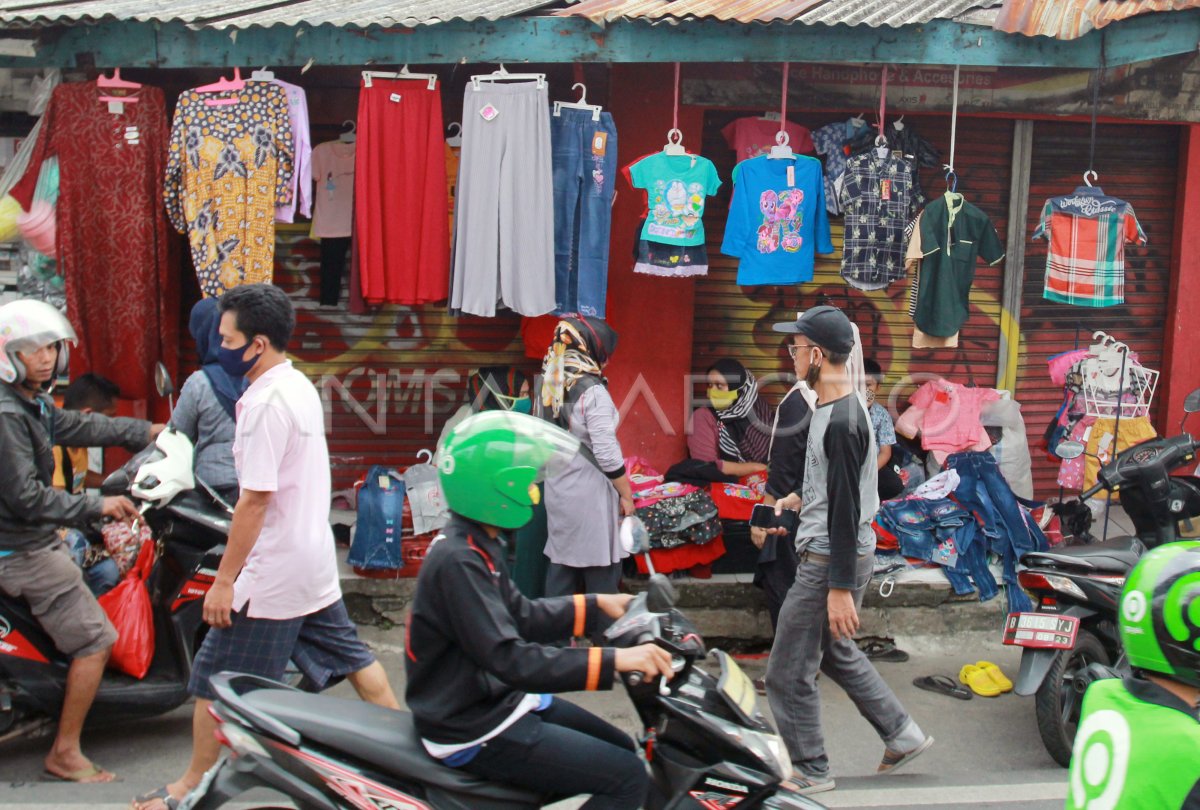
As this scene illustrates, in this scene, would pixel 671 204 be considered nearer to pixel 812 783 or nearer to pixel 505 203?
pixel 505 203

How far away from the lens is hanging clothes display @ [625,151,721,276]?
6.55m

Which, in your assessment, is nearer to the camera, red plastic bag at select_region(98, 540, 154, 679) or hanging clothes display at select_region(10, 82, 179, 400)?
red plastic bag at select_region(98, 540, 154, 679)

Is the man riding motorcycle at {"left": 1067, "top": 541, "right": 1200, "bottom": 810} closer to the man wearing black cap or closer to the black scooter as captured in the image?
the black scooter

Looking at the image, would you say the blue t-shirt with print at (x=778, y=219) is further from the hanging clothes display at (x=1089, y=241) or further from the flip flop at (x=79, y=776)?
→ the flip flop at (x=79, y=776)

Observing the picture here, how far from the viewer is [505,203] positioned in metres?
6.43

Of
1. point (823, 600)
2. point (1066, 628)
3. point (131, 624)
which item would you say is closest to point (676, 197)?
point (823, 600)

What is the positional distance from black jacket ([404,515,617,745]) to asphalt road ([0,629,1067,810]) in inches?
53.5

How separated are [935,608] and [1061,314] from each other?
2.37 m

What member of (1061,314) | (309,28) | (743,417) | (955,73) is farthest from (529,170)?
(1061,314)

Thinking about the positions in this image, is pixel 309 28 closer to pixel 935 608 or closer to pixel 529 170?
pixel 529 170

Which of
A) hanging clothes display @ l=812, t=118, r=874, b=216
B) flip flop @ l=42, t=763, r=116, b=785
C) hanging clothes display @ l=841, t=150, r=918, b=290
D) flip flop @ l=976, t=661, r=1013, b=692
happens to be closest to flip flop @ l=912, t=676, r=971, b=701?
flip flop @ l=976, t=661, r=1013, b=692

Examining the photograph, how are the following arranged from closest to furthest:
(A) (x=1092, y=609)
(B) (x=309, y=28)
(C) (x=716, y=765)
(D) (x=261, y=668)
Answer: (C) (x=716, y=765) < (D) (x=261, y=668) < (A) (x=1092, y=609) < (B) (x=309, y=28)

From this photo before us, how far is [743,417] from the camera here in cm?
708

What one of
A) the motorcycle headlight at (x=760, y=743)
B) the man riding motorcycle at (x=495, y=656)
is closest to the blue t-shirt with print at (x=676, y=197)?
the man riding motorcycle at (x=495, y=656)
